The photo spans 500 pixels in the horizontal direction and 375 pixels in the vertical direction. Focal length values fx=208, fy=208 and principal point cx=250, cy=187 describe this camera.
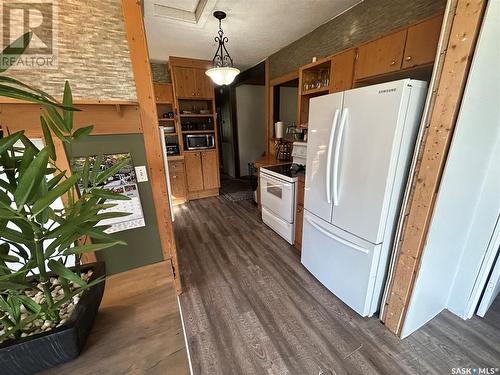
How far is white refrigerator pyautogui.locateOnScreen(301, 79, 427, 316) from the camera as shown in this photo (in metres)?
1.30

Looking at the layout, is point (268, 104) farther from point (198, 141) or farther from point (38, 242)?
point (38, 242)

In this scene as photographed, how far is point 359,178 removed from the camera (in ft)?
4.91

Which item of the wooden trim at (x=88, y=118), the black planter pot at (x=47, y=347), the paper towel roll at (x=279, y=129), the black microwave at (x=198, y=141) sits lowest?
the black planter pot at (x=47, y=347)

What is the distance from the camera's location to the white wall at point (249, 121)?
5410mm

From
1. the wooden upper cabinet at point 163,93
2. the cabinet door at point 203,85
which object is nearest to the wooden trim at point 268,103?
the cabinet door at point 203,85

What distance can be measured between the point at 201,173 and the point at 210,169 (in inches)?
8.4

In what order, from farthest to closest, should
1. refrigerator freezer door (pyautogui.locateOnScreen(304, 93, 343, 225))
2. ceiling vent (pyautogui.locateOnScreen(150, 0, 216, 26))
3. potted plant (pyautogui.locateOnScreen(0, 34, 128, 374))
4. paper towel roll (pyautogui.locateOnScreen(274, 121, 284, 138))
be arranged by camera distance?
paper towel roll (pyautogui.locateOnScreen(274, 121, 284, 138)) < ceiling vent (pyautogui.locateOnScreen(150, 0, 216, 26)) < refrigerator freezer door (pyautogui.locateOnScreen(304, 93, 343, 225)) < potted plant (pyautogui.locateOnScreen(0, 34, 128, 374))

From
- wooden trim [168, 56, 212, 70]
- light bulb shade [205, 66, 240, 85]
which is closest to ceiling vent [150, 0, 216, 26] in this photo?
light bulb shade [205, 66, 240, 85]

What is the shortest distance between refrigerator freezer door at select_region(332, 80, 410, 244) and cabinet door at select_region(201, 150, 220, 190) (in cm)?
324

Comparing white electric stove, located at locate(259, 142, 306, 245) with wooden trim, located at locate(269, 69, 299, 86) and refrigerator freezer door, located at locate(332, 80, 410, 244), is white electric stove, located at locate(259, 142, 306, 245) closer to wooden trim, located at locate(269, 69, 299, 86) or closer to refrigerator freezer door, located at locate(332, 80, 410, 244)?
refrigerator freezer door, located at locate(332, 80, 410, 244)

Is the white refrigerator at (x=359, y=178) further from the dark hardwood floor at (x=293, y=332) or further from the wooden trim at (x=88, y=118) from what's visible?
the wooden trim at (x=88, y=118)

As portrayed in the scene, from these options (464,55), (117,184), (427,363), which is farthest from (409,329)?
(117,184)

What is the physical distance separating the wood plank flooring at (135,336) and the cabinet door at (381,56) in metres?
2.40

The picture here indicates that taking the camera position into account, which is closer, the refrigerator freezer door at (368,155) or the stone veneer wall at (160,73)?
the refrigerator freezer door at (368,155)
